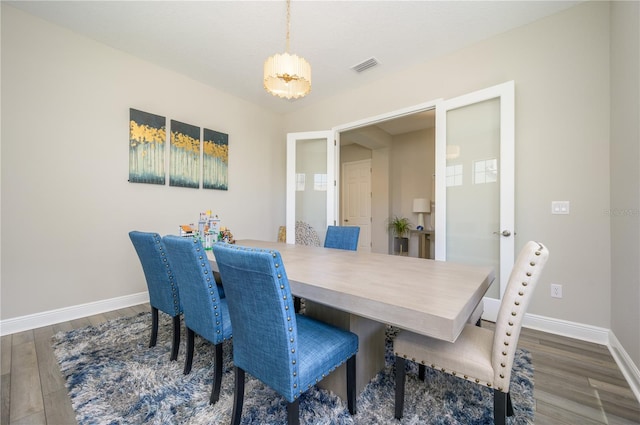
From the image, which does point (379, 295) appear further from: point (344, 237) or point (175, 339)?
point (344, 237)

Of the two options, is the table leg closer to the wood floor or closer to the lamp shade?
the wood floor

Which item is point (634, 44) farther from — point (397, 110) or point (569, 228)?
point (397, 110)

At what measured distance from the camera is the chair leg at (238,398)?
116 centimetres

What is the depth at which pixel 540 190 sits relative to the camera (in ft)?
7.76

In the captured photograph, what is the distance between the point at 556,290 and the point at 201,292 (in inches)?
114

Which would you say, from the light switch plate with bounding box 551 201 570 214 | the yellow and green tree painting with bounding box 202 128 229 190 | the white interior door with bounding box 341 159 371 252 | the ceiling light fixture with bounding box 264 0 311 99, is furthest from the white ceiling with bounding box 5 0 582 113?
the white interior door with bounding box 341 159 371 252

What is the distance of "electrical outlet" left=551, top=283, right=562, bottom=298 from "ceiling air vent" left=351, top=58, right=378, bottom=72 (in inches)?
116

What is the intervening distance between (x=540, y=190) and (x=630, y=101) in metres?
0.84

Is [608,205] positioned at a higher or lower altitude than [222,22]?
lower

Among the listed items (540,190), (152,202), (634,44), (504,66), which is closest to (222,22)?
(152,202)

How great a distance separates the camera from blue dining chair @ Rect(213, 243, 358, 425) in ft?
3.07

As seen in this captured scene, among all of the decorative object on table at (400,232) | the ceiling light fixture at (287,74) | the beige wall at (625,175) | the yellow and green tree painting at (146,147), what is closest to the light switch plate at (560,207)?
the beige wall at (625,175)

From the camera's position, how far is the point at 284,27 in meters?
2.47

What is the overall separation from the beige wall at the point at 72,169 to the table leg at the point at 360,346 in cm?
253
